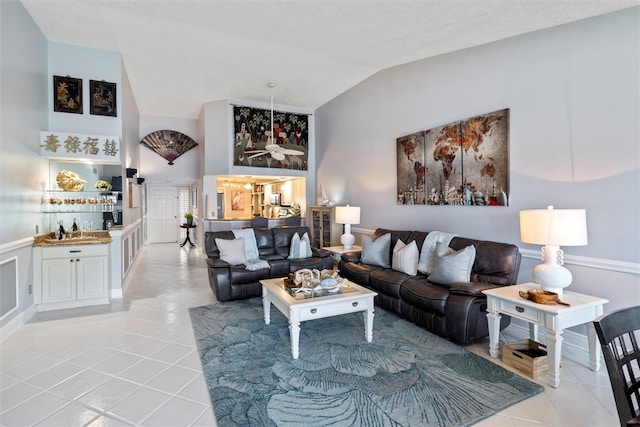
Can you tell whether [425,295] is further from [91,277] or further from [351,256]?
[91,277]

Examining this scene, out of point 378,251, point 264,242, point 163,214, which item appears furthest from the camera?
point 163,214

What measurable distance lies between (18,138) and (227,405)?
12.2ft

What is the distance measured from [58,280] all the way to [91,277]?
342 mm

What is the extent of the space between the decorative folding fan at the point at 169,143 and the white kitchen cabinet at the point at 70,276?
15.3 feet

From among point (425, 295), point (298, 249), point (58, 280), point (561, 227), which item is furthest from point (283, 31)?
point (58, 280)

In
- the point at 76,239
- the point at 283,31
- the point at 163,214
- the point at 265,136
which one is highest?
the point at 283,31

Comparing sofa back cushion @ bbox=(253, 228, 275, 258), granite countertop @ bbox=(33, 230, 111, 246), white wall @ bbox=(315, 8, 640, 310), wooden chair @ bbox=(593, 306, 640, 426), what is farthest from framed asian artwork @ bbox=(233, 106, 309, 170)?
wooden chair @ bbox=(593, 306, 640, 426)

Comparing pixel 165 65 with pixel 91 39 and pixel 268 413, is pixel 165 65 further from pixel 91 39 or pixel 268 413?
pixel 268 413

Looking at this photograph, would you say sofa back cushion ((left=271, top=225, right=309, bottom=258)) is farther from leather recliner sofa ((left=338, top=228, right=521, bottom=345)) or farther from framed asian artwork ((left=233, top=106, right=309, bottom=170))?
framed asian artwork ((left=233, top=106, right=309, bottom=170))

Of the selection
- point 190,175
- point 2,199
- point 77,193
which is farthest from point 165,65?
point 190,175

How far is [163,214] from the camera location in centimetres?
1101

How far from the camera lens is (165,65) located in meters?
5.25

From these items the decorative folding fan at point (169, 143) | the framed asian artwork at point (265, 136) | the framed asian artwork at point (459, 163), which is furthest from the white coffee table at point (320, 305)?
the decorative folding fan at point (169, 143)

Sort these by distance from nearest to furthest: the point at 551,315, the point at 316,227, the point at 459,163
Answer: the point at 551,315 < the point at 459,163 < the point at 316,227
